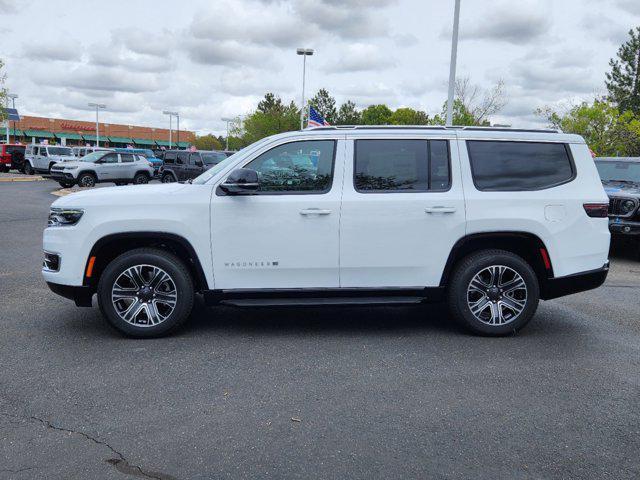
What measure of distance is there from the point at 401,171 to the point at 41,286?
4858mm

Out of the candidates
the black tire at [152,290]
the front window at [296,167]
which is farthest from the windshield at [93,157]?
the front window at [296,167]

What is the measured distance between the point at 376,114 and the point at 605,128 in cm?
6452

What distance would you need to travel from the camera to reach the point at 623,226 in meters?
10.2

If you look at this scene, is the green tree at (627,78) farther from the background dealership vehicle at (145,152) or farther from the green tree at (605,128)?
the background dealership vehicle at (145,152)

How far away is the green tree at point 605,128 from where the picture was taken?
31.1m

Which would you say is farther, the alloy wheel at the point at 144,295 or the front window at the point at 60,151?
the front window at the point at 60,151

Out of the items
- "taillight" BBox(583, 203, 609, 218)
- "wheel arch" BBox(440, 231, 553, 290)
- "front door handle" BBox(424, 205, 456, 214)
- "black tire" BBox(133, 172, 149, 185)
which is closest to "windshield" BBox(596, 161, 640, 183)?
"taillight" BBox(583, 203, 609, 218)

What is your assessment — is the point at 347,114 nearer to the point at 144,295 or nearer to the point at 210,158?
the point at 210,158

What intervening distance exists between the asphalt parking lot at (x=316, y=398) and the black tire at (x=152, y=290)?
5.6 inches

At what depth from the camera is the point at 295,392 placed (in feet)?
14.0

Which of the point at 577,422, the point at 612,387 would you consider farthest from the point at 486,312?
the point at 577,422

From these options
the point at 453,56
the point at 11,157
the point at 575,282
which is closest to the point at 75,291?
the point at 575,282

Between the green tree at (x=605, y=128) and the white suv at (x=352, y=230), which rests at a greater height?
the green tree at (x=605, y=128)

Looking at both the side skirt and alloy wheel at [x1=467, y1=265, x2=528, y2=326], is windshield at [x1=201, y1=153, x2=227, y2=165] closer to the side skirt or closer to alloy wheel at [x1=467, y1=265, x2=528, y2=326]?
the side skirt
